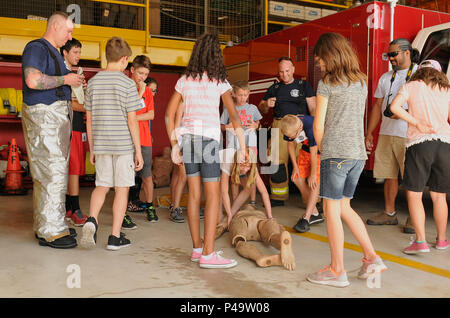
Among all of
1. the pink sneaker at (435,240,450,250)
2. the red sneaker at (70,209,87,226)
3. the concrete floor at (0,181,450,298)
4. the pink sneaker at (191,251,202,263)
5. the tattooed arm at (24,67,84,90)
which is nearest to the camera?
the concrete floor at (0,181,450,298)

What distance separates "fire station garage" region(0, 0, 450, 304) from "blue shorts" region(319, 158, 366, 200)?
13 cm

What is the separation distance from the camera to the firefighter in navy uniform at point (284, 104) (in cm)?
580

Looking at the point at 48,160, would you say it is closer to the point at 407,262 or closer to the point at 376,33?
the point at 407,262

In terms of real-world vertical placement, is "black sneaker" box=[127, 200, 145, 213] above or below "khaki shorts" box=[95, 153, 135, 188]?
below

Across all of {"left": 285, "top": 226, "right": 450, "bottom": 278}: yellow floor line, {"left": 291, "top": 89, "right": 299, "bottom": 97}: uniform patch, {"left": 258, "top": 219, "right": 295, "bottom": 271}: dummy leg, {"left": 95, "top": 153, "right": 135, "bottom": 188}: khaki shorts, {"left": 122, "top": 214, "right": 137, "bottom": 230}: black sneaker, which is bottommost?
{"left": 285, "top": 226, "right": 450, "bottom": 278}: yellow floor line

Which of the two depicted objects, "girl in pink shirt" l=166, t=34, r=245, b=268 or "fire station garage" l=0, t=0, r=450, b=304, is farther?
"girl in pink shirt" l=166, t=34, r=245, b=268

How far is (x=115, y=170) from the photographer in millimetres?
3914

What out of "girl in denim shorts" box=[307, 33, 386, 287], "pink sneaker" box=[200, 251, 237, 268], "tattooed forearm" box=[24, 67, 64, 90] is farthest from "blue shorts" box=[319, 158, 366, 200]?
"tattooed forearm" box=[24, 67, 64, 90]

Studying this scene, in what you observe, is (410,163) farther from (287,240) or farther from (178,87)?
(178,87)

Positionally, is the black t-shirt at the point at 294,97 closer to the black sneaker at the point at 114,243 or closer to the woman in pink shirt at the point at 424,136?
the woman in pink shirt at the point at 424,136

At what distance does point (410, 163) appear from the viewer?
12.8 feet

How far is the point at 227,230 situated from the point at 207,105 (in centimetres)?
170

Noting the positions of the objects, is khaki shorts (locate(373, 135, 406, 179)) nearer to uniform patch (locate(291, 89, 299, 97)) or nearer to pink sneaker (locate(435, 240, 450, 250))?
pink sneaker (locate(435, 240, 450, 250))

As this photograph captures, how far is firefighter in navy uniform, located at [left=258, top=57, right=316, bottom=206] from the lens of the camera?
5.80 metres
